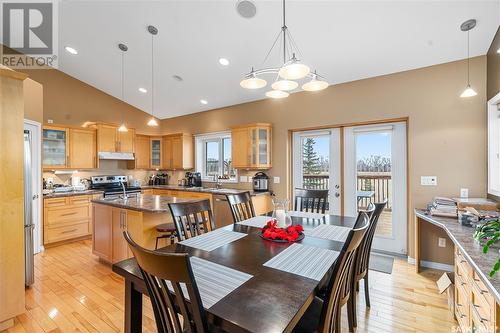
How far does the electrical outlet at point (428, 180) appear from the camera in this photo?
10.1 feet

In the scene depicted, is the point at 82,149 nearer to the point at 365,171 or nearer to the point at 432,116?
the point at 365,171

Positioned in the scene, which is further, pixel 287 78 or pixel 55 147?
pixel 55 147

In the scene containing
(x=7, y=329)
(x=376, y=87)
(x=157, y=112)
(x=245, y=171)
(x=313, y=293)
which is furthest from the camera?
(x=157, y=112)

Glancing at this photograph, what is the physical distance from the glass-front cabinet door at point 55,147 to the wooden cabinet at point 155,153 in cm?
185

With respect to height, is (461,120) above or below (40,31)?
below

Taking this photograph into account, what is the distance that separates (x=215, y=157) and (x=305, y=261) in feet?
14.7

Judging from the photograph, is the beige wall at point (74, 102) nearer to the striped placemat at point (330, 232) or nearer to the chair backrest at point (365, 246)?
the striped placemat at point (330, 232)

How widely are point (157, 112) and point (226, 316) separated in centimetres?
608

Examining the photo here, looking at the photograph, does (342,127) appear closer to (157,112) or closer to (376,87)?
(376,87)

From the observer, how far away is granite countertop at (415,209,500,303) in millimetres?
1189

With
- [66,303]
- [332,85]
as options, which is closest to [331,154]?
[332,85]

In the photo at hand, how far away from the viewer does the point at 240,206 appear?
265cm

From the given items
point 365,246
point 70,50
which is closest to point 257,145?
point 365,246

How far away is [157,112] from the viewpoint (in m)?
6.13
